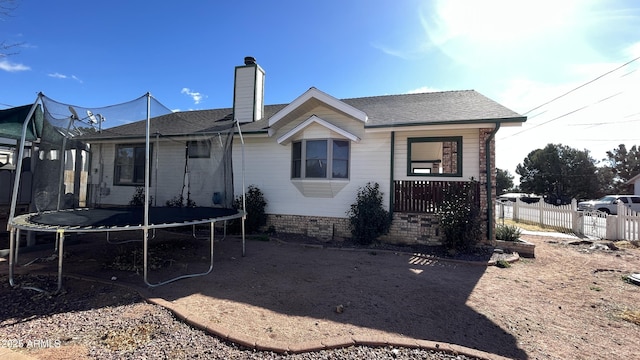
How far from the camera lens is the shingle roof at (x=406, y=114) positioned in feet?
21.9

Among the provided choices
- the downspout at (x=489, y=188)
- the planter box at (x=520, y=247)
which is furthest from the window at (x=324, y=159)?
the planter box at (x=520, y=247)

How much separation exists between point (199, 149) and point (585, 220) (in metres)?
13.2

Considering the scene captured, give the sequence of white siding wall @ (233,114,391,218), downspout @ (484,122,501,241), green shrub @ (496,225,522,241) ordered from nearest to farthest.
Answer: downspout @ (484,122,501,241) < green shrub @ (496,225,522,241) < white siding wall @ (233,114,391,218)

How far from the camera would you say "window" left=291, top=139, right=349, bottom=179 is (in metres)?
7.82

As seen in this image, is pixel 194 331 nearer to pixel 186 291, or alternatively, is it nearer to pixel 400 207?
pixel 186 291

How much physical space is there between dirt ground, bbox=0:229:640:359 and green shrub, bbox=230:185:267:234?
1592 millimetres

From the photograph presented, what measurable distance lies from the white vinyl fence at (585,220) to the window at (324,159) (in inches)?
260

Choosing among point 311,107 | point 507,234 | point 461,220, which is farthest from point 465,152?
point 311,107

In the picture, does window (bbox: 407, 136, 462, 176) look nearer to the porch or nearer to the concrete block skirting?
the porch

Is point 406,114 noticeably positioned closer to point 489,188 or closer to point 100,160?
point 489,188

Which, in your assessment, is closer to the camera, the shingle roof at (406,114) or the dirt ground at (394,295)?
the dirt ground at (394,295)

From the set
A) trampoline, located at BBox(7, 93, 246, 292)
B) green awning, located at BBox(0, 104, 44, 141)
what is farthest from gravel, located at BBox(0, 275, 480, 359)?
green awning, located at BBox(0, 104, 44, 141)

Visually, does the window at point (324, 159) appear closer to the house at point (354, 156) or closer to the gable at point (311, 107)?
the house at point (354, 156)

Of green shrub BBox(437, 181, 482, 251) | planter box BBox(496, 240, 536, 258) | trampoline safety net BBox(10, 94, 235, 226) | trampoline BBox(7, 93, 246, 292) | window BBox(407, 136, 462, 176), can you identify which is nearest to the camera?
trampoline BBox(7, 93, 246, 292)
